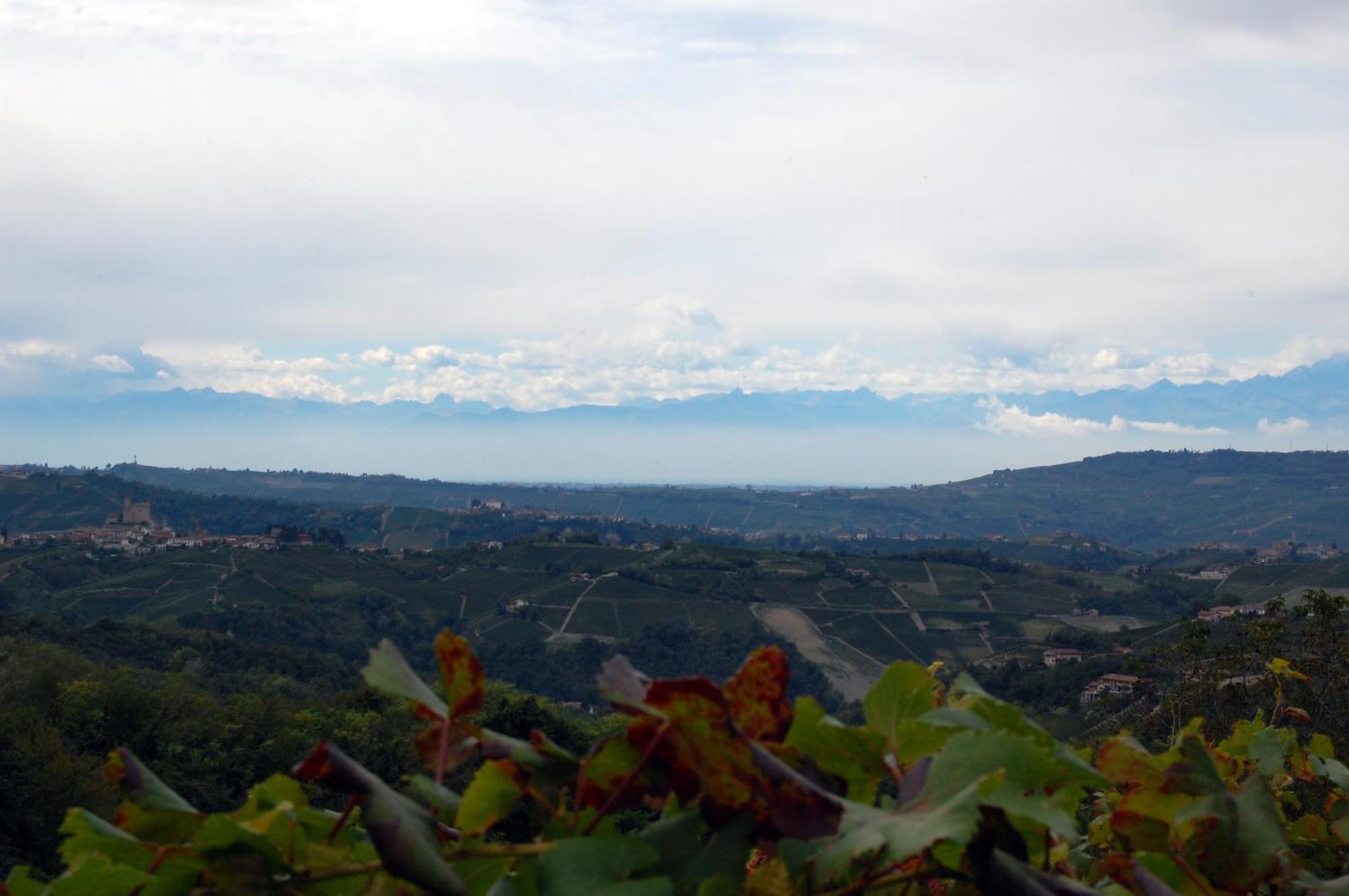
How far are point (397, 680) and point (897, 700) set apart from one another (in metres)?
0.55

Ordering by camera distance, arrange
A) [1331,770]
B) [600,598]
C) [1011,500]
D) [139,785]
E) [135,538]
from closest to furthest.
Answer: [139,785]
[1331,770]
[600,598]
[135,538]
[1011,500]

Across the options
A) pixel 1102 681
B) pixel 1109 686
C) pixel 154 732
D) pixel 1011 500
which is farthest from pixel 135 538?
pixel 1011 500

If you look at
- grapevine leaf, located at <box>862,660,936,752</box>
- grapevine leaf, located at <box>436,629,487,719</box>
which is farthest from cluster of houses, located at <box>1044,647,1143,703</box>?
grapevine leaf, located at <box>436,629,487,719</box>

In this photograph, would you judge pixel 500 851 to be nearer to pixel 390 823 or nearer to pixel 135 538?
pixel 390 823

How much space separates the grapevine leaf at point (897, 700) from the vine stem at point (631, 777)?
0.84ft

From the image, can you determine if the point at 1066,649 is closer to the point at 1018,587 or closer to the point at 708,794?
the point at 1018,587

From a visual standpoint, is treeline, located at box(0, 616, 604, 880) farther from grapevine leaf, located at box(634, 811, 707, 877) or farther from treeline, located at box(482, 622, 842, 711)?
treeline, located at box(482, 622, 842, 711)

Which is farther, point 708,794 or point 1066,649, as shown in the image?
point 1066,649

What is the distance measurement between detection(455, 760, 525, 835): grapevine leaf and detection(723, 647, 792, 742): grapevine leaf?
24 centimetres

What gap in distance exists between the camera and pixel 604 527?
→ 361 ft

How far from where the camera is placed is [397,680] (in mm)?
1103

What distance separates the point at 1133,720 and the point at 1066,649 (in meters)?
29.9

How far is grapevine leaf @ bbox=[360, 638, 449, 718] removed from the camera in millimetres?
1085

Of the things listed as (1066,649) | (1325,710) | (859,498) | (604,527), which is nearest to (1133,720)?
(1325,710)
